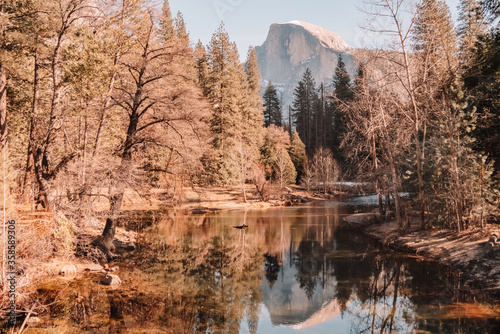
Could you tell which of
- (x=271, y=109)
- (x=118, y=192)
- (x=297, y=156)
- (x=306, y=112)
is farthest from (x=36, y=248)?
(x=271, y=109)

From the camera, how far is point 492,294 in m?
9.31

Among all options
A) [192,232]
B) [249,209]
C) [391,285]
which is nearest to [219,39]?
[249,209]

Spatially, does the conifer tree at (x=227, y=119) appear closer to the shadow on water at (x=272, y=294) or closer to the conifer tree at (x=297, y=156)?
the conifer tree at (x=297, y=156)

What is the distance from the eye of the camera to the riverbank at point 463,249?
10.2m

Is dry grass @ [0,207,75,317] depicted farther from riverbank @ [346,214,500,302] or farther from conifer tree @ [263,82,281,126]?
conifer tree @ [263,82,281,126]

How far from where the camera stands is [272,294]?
10406 millimetres

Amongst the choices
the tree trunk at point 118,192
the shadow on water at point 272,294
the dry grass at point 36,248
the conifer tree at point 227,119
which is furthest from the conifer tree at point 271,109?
the dry grass at point 36,248

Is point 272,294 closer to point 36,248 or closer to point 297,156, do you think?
point 36,248

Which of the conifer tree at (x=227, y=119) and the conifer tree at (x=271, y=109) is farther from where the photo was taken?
the conifer tree at (x=271, y=109)

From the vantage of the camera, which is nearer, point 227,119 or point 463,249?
point 463,249

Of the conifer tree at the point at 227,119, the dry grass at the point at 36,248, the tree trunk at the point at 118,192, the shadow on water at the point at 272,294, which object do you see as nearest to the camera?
the shadow on water at the point at 272,294

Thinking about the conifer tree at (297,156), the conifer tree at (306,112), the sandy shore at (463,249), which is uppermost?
the conifer tree at (306,112)

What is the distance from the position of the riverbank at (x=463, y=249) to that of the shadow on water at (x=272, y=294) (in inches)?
24.1

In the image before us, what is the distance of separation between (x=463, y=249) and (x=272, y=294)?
7.78m
